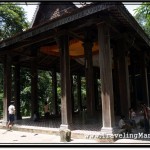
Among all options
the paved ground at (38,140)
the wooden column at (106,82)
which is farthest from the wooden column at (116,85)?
the paved ground at (38,140)

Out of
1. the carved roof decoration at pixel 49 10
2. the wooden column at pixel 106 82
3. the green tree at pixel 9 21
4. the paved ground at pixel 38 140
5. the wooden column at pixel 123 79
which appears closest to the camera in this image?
the paved ground at pixel 38 140

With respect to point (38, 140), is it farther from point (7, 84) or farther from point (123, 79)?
point (7, 84)

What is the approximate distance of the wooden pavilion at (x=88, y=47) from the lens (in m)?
10.1

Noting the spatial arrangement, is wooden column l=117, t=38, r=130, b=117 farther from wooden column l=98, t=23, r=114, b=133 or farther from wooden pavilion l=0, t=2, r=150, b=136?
wooden column l=98, t=23, r=114, b=133

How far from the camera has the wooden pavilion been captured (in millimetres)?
10086

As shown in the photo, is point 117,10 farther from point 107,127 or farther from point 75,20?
point 107,127

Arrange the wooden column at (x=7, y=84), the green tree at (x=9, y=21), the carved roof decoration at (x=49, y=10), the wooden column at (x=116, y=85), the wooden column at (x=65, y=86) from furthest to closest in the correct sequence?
the green tree at (x=9, y=21) → the carved roof decoration at (x=49, y=10) → the wooden column at (x=7, y=84) → the wooden column at (x=116, y=85) → the wooden column at (x=65, y=86)

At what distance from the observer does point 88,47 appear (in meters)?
13.3

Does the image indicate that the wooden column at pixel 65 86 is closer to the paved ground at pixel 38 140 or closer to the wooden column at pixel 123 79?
the paved ground at pixel 38 140

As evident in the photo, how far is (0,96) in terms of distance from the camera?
1064 inches

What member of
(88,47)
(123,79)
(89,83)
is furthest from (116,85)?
(88,47)

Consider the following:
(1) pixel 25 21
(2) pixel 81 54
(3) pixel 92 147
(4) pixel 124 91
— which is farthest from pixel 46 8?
(3) pixel 92 147

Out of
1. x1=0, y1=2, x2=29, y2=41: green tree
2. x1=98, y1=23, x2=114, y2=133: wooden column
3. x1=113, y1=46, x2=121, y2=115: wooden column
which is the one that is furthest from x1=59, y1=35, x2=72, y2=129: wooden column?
x1=0, y1=2, x2=29, y2=41: green tree

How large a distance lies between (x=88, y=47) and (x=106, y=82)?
12.2 ft
